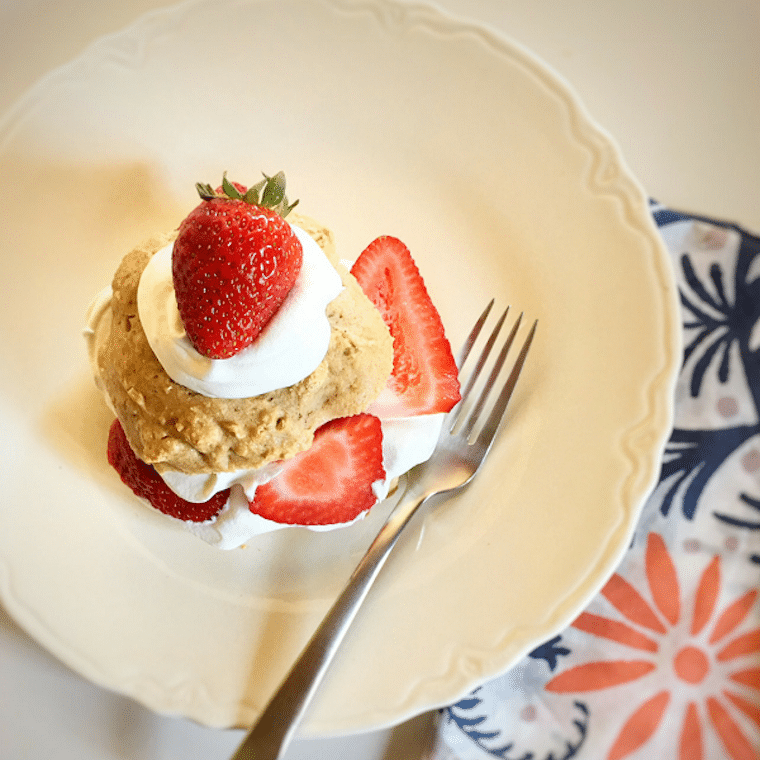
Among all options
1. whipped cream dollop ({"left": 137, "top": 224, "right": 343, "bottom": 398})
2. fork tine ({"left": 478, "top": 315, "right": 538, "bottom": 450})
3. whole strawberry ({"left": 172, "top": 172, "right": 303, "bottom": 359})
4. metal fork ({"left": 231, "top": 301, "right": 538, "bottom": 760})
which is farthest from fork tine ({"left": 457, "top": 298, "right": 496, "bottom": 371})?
whole strawberry ({"left": 172, "top": 172, "right": 303, "bottom": 359})

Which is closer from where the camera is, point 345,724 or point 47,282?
point 345,724

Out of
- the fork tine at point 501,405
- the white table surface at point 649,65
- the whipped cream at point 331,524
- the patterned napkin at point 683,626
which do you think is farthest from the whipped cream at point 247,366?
the white table surface at point 649,65

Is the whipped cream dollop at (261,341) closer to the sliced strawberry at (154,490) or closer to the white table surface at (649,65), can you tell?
the sliced strawberry at (154,490)

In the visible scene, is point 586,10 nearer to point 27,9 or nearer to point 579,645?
point 27,9

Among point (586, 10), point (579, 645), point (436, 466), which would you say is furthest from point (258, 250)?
point (586, 10)

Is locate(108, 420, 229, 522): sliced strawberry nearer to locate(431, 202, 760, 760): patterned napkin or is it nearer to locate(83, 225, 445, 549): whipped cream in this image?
locate(83, 225, 445, 549): whipped cream
